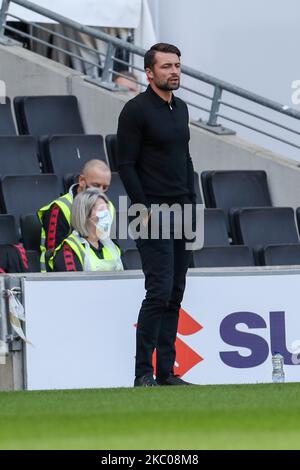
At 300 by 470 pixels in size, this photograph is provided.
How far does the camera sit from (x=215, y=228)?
12.8 meters

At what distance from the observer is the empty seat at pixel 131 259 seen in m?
11.4

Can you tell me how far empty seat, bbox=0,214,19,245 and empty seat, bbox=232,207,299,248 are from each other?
215 cm

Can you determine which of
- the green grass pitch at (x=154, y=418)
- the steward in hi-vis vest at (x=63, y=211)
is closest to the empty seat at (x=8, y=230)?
the steward in hi-vis vest at (x=63, y=211)

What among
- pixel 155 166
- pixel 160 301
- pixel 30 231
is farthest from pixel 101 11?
pixel 160 301

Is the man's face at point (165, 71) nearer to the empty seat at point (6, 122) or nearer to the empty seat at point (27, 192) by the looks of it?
the empty seat at point (27, 192)

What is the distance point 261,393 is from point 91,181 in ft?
10.6

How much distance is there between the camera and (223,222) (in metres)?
12.8

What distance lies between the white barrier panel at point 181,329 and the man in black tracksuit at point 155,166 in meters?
1.31

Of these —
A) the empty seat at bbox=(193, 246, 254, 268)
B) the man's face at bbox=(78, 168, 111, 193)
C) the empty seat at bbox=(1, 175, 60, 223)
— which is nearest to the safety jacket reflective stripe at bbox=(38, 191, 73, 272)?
the man's face at bbox=(78, 168, 111, 193)

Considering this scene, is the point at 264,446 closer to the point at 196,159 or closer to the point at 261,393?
the point at 261,393

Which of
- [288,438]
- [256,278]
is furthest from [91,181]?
[288,438]

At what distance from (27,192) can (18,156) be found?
0.63 meters

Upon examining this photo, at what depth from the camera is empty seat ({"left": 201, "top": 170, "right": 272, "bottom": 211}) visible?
13.4 meters

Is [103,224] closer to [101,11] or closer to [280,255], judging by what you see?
[280,255]
